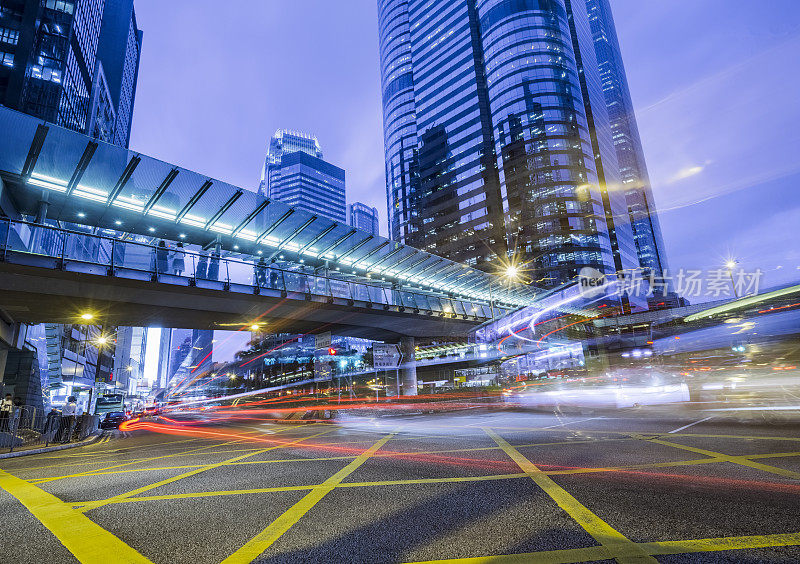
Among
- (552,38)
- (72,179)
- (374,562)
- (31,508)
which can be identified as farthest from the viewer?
(552,38)

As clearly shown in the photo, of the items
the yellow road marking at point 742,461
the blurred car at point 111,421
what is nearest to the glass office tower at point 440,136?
the blurred car at point 111,421

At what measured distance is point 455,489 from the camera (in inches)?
191

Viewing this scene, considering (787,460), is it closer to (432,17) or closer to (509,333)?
(509,333)

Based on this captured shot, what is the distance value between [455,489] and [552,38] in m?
116

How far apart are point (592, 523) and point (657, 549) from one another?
0.64m

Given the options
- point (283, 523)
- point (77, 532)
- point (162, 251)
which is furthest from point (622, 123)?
point (77, 532)

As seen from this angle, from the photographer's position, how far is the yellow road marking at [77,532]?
3.15 m

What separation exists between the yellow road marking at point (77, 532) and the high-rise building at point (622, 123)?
670ft

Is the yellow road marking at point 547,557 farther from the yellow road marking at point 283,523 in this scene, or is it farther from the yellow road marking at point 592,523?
the yellow road marking at point 283,523

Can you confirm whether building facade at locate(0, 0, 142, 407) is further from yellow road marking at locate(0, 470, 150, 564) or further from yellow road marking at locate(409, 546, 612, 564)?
yellow road marking at locate(409, 546, 612, 564)

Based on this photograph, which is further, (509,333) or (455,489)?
(509,333)

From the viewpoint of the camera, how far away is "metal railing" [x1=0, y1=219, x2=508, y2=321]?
1287 centimetres

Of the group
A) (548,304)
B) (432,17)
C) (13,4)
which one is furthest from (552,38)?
(13,4)

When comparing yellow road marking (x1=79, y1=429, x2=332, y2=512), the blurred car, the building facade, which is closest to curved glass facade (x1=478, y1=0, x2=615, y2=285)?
the blurred car
